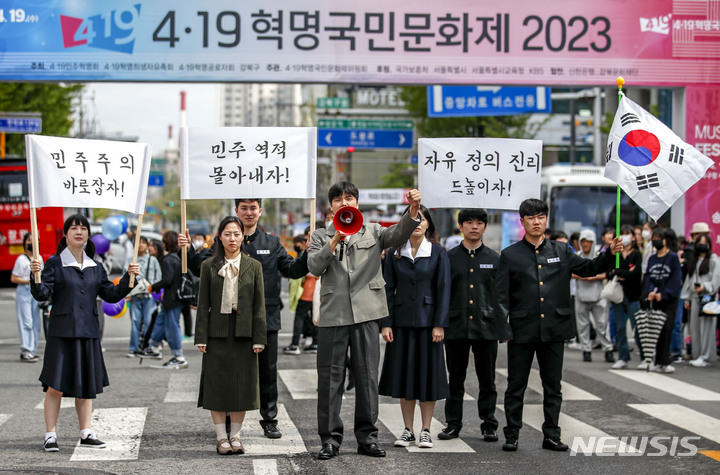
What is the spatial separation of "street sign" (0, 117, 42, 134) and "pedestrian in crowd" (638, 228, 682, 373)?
17.5 metres

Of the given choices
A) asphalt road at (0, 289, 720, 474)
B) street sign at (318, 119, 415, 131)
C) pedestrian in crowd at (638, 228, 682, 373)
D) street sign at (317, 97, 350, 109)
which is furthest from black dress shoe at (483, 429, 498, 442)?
street sign at (317, 97, 350, 109)

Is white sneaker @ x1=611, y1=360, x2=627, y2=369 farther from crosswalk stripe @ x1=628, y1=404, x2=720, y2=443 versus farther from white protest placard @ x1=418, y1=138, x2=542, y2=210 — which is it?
white protest placard @ x1=418, y1=138, x2=542, y2=210

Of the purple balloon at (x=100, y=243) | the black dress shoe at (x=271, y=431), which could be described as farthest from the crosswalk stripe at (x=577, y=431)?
the purple balloon at (x=100, y=243)

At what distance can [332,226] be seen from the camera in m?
7.82

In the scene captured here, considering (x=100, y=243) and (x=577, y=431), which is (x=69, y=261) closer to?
(x=577, y=431)

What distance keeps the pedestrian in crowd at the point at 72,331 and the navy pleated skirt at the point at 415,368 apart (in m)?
2.21

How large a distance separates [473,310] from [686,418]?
275cm

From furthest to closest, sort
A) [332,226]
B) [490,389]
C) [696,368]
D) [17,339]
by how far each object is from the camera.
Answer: [17,339] → [696,368] → [490,389] → [332,226]

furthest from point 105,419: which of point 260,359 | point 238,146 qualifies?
point 238,146

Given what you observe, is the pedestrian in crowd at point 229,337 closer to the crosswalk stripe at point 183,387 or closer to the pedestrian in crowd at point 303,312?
the crosswalk stripe at point 183,387

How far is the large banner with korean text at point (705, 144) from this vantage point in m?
15.3

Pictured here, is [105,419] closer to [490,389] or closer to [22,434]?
[22,434]

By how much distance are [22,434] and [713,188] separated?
1120cm

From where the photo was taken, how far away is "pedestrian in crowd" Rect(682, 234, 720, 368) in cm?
1355
